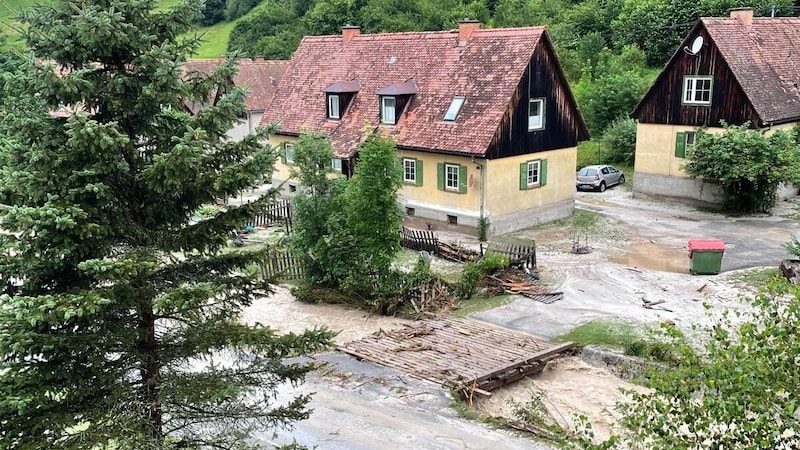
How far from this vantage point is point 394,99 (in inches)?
1294

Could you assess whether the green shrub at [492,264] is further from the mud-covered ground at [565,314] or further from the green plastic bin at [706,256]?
the green plastic bin at [706,256]

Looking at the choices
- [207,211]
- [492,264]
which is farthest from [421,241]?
[207,211]

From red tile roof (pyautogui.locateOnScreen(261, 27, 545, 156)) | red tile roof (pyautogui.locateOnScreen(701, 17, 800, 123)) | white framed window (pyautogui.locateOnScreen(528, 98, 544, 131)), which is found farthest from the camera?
red tile roof (pyautogui.locateOnScreen(701, 17, 800, 123))

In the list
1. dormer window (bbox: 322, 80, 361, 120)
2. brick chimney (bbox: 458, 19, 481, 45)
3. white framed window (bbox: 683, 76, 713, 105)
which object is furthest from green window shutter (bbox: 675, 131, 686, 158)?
dormer window (bbox: 322, 80, 361, 120)

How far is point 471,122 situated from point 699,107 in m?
11.3

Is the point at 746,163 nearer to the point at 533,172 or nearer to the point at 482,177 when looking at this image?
the point at 533,172

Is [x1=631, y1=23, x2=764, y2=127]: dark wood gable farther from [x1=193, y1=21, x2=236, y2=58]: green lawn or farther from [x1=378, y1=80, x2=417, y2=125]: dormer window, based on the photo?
[x1=193, y1=21, x2=236, y2=58]: green lawn

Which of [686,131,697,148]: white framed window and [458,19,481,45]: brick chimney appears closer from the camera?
[458,19,481,45]: brick chimney

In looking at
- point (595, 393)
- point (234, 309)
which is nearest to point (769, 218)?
point (595, 393)

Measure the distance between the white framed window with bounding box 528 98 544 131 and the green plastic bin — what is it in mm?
8933

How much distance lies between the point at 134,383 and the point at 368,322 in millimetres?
12913

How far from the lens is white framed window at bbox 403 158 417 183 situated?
31.9 m

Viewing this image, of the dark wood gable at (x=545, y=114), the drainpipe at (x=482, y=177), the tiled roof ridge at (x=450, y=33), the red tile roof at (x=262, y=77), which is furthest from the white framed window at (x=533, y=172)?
the red tile roof at (x=262, y=77)

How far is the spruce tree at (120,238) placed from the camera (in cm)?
856
